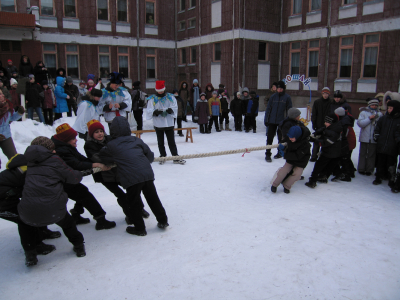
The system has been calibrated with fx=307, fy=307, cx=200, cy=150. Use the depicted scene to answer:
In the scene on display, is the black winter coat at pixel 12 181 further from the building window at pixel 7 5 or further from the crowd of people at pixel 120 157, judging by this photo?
the building window at pixel 7 5

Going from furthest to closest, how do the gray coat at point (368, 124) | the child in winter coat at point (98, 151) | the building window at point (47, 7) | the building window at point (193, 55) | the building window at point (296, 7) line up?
1. the building window at point (193, 55)
2. the building window at point (47, 7)
3. the building window at point (296, 7)
4. the gray coat at point (368, 124)
5. the child in winter coat at point (98, 151)

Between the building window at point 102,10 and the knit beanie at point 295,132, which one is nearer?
the knit beanie at point 295,132

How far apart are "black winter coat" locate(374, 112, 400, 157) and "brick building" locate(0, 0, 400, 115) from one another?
366 inches

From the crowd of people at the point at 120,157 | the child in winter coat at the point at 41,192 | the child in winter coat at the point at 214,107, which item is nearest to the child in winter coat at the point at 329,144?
the crowd of people at the point at 120,157

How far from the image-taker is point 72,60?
62.1 feet

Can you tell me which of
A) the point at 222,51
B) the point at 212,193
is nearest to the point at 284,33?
the point at 222,51

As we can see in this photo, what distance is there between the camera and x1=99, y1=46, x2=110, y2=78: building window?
19.6 meters

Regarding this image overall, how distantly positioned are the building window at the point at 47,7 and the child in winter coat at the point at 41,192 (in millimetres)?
18134

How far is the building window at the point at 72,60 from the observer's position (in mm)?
18734

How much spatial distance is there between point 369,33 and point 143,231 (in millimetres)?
14847

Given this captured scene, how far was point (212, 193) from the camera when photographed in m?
5.52

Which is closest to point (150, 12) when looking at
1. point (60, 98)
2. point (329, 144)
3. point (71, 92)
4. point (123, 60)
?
point (123, 60)

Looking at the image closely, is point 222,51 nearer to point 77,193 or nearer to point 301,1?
point 301,1

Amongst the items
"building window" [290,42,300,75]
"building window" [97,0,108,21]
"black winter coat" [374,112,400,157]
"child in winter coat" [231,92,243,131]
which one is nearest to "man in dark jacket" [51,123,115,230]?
"black winter coat" [374,112,400,157]
